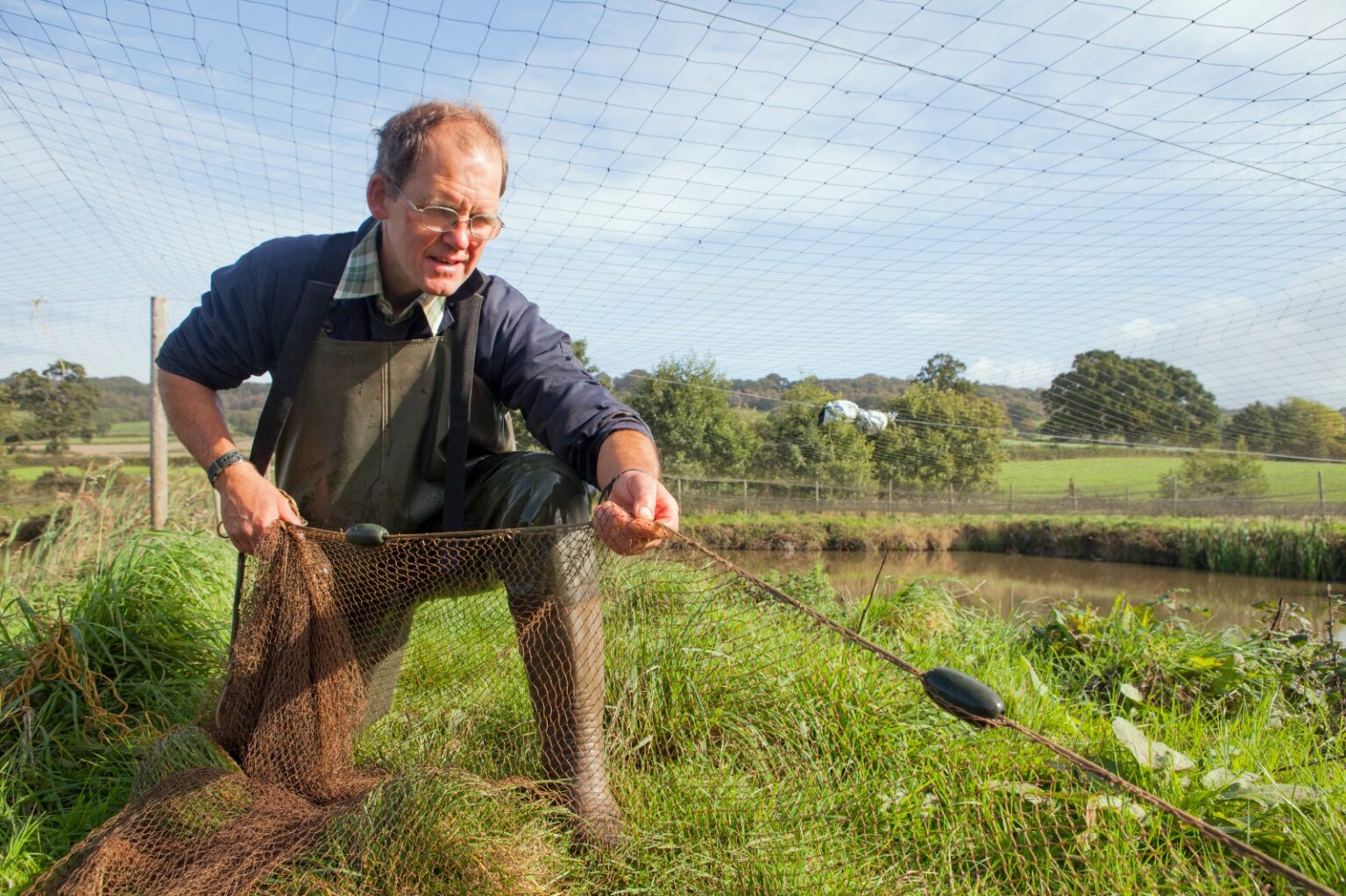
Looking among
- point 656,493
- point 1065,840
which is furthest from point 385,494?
point 1065,840

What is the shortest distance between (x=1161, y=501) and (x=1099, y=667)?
3009 cm

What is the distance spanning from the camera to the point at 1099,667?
366 cm

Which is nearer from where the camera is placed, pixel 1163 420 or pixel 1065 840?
pixel 1065 840

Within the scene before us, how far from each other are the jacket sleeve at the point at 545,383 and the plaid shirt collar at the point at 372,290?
12 centimetres

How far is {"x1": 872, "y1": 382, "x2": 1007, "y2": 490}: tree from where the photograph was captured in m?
30.0

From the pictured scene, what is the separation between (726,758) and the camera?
7.20 feet

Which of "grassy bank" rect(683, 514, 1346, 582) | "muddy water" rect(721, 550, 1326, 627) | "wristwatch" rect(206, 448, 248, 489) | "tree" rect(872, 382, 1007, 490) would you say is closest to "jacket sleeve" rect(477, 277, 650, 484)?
"wristwatch" rect(206, 448, 248, 489)

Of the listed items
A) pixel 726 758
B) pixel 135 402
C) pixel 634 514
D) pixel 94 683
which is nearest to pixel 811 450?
pixel 135 402

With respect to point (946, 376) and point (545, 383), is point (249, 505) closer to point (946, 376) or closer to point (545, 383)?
point (545, 383)

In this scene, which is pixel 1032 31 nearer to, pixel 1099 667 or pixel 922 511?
pixel 1099 667

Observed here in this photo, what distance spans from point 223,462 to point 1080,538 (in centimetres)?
2532

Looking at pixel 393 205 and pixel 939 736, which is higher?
pixel 393 205

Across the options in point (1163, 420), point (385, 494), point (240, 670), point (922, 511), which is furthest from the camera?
point (922, 511)

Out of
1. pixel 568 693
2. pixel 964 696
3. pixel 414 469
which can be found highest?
pixel 414 469
